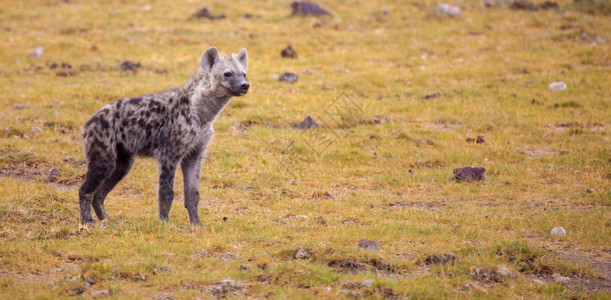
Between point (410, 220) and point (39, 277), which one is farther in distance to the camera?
point (410, 220)

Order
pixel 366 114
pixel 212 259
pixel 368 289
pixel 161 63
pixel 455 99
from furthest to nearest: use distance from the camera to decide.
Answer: pixel 161 63 → pixel 455 99 → pixel 366 114 → pixel 212 259 → pixel 368 289

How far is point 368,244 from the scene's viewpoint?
20.4 ft

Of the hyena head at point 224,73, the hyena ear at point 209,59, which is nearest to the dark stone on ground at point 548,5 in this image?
the hyena head at point 224,73

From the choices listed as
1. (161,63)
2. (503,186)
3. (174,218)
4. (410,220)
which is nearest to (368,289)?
(410,220)

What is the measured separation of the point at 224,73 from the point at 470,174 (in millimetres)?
3525

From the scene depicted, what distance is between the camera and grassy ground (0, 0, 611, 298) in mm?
5660

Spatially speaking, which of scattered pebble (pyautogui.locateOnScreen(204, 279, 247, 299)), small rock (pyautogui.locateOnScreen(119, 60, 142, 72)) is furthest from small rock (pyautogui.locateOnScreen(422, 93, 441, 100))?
scattered pebble (pyautogui.locateOnScreen(204, 279, 247, 299))

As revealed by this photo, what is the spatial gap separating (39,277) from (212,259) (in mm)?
1356

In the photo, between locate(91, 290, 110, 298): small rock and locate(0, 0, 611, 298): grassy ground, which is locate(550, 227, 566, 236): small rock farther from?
locate(91, 290, 110, 298): small rock

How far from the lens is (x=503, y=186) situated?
28.7ft

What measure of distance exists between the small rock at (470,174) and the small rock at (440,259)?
3.03 m

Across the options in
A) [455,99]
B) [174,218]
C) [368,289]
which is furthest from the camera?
[455,99]

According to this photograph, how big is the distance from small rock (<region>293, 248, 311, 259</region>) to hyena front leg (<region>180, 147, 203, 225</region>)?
4.63 ft

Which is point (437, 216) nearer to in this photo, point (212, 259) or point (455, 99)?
point (212, 259)
